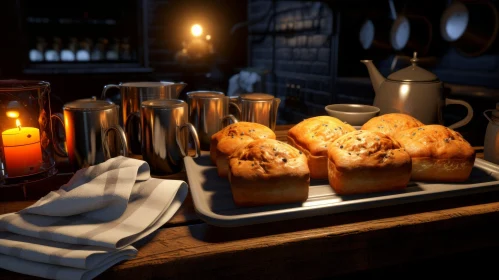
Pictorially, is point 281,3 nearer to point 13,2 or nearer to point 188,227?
point 13,2

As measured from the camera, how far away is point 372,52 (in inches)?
118

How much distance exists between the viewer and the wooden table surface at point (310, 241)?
2.21ft

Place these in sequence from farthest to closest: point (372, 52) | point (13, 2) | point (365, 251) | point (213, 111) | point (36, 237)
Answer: point (13, 2), point (372, 52), point (213, 111), point (365, 251), point (36, 237)

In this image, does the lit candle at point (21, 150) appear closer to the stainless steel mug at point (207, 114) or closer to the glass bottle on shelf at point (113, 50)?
the stainless steel mug at point (207, 114)

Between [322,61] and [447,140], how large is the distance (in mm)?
2407

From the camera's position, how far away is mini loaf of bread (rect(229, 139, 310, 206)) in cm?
80

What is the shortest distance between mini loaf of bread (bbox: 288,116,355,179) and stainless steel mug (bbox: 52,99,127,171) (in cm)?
46

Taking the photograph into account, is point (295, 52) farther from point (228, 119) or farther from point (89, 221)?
point (89, 221)

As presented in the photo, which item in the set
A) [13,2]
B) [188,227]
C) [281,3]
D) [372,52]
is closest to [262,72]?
[281,3]

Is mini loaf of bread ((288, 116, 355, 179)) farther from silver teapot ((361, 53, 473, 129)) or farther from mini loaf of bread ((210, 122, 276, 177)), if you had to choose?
silver teapot ((361, 53, 473, 129))

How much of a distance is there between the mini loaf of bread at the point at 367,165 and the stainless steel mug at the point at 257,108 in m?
0.40

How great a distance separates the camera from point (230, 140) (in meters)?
1.03

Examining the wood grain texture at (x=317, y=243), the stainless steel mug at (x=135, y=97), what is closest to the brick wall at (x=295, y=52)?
the stainless steel mug at (x=135, y=97)

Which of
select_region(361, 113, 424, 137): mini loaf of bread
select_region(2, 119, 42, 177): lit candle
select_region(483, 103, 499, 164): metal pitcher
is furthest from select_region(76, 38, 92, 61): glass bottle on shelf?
select_region(483, 103, 499, 164): metal pitcher
